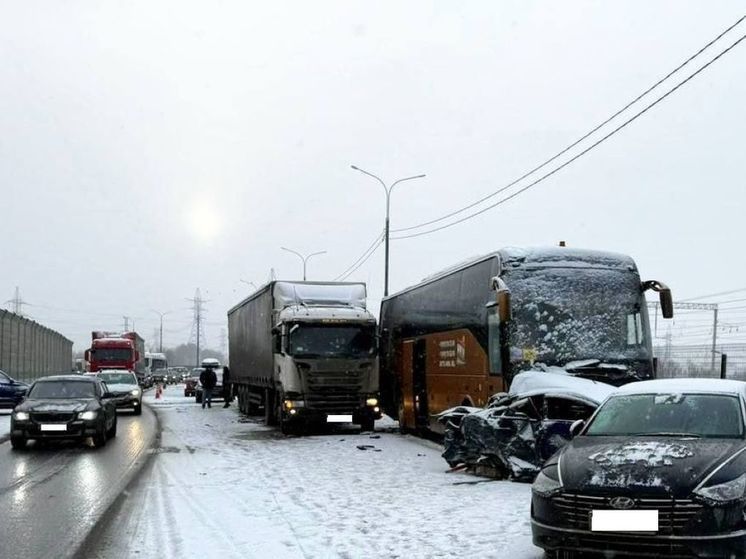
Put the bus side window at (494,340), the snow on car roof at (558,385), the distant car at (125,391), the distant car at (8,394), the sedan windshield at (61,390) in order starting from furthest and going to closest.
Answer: the distant car at (8,394) → the distant car at (125,391) → the sedan windshield at (61,390) → the bus side window at (494,340) → the snow on car roof at (558,385)

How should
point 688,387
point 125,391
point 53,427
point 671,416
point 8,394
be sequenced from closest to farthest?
point 671,416, point 688,387, point 53,427, point 125,391, point 8,394

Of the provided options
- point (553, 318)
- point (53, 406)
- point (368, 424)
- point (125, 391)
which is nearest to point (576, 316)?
point (553, 318)

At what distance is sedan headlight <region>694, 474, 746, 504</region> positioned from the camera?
615cm

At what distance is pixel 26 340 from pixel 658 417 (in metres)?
51.2

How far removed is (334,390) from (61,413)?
6.24 metres

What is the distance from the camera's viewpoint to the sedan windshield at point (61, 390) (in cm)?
1758

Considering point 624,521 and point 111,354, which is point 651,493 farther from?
point 111,354

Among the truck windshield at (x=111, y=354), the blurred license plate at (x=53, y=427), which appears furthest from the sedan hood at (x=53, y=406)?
the truck windshield at (x=111, y=354)

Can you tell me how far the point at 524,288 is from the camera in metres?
13.4

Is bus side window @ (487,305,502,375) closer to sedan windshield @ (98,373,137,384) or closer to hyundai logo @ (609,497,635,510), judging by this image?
hyundai logo @ (609,497,635,510)

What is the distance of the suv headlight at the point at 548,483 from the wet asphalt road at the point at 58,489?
4205 mm

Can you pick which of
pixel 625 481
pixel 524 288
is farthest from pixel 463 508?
pixel 524 288

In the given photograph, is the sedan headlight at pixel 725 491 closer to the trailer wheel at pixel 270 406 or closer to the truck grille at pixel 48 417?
the truck grille at pixel 48 417

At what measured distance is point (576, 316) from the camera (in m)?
13.2
